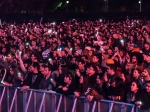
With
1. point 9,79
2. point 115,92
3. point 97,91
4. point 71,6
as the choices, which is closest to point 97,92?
point 97,91

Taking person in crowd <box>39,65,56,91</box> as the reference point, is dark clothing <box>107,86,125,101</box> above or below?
below

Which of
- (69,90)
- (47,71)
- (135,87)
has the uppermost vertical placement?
(47,71)

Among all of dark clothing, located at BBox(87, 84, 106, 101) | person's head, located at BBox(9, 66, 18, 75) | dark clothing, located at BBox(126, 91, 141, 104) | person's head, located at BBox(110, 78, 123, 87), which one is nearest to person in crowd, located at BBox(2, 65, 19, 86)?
person's head, located at BBox(9, 66, 18, 75)

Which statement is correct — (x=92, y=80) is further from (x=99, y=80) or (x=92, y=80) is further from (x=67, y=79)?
(x=67, y=79)

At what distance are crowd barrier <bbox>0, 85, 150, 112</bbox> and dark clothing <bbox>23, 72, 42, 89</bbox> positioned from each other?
0.32 meters

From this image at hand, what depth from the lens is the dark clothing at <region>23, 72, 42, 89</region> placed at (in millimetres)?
11812

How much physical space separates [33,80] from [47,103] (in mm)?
1362

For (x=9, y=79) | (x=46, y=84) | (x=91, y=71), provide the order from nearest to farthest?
(x=91, y=71), (x=46, y=84), (x=9, y=79)

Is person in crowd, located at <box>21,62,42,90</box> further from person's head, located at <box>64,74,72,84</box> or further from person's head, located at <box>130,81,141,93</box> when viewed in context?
person's head, located at <box>130,81,141,93</box>

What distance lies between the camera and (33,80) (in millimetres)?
12016

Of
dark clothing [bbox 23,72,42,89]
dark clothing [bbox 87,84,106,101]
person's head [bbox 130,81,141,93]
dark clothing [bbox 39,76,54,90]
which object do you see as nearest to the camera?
person's head [bbox 130,81,141,93]

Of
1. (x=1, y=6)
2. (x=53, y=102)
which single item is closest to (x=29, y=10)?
(x=1, y=6)

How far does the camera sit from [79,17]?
5112cm

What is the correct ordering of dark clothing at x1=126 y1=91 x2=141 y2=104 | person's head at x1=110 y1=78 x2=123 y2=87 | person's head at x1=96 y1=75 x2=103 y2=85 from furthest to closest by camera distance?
person's head at x1=96 y1=75 x2=103 y2=85 < person's head at x1=110 y1=78 x2=123 y2=87 < dark clothing at x1=126 y1=91 x2=141 y2=104
